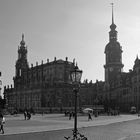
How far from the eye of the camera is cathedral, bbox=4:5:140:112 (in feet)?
426

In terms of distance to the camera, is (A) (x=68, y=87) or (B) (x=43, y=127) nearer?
(B) (x=43, y=127)

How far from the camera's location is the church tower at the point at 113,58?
150750 millimetres

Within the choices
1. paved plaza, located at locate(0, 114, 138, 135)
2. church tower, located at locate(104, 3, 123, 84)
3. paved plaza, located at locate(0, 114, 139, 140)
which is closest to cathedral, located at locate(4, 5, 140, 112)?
church tower, located at locate(104, 3, 123, 84)

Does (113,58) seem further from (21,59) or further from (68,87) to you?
(21,59)

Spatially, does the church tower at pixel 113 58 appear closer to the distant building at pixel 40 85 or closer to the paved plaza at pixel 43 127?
the distant building at pixel 40 85

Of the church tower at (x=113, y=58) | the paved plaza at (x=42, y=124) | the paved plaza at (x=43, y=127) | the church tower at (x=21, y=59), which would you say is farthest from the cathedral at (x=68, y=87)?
the paved plaza at (x=43, y=127)

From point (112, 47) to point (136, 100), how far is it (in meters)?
37.0

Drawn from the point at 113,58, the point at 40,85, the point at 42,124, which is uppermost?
the point at 113,58

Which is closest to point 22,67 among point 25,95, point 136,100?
point 25,95

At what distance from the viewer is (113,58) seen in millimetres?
150875

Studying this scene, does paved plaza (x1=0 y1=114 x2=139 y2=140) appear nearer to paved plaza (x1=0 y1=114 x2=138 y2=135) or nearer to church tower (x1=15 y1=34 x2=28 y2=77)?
paved plaza (x1=0 y1=114 x2=138 y2=135)

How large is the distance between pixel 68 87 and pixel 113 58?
28.6 m

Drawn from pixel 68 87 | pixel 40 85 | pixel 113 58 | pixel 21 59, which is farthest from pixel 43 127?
pixel 21 59

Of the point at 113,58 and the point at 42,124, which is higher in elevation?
the point at 113,58
